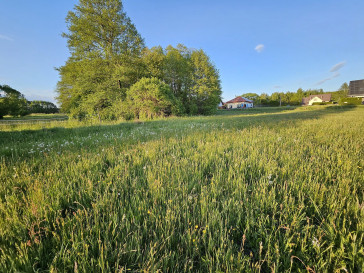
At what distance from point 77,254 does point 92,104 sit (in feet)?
67.9

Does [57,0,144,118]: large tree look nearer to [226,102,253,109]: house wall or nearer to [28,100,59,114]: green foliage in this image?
[28,100,59,114]: green foliage

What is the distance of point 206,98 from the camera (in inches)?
1198

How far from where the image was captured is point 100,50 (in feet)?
61.4

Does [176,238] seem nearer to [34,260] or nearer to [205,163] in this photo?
[34,260]

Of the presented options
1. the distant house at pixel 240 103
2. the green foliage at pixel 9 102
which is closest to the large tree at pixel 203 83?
the green foliage at pixel 9 102

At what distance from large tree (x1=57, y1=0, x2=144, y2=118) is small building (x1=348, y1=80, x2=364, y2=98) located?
271 ft

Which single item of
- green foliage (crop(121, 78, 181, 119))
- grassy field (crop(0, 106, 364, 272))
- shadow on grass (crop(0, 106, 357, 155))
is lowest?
grassy field (crop(0, 106, 364, 272))

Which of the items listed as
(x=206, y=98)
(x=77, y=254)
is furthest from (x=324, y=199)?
(x=206, y=98)

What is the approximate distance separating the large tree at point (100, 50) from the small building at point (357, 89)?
82457 mm

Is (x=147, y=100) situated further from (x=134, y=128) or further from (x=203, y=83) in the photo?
(x=203, y=83)

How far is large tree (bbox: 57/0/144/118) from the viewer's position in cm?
1772

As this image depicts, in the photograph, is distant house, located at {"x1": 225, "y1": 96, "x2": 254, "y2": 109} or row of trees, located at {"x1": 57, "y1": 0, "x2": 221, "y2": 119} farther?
distant house, located at {"x1": 225, "y1": 96, "x2": 254, "y2": 109}

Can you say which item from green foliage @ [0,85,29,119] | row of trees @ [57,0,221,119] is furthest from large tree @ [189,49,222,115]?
green foliage @ [0,85,29,119]

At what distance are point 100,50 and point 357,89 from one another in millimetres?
87698
